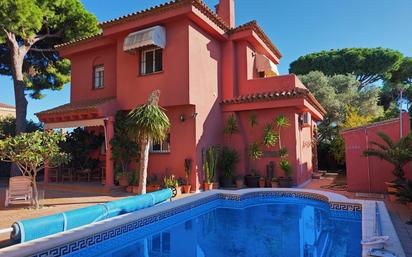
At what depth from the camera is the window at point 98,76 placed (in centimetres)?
2198

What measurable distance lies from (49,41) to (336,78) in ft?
102

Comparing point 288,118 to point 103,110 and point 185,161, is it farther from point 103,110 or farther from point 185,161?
point 103,110

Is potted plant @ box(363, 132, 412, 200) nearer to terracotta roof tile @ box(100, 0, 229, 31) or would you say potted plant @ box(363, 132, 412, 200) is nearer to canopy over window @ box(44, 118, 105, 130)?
terracotta roof tile @ box(100, 0, 229, 31)

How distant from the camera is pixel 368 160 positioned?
15.7m

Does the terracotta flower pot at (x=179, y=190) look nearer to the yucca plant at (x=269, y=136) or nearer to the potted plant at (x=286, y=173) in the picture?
the yucca plant at (x=269, y=136)

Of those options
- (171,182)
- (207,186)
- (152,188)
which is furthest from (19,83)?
(207,186)

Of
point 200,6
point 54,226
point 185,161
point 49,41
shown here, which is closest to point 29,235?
point 54,226

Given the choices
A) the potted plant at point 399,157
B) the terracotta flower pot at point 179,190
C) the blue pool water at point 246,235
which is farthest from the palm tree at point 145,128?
the potted plant at point 399,157

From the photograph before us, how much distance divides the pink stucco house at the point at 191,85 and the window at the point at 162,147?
64mm

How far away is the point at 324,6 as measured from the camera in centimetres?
2359

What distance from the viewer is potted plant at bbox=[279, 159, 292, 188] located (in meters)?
17.4

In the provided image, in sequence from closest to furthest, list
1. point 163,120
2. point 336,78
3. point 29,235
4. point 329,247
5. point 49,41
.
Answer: point 29,235 < point 329,247 < point 163,120 < point 49,41 < point 336,78

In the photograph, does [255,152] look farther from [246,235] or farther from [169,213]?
[246,235]

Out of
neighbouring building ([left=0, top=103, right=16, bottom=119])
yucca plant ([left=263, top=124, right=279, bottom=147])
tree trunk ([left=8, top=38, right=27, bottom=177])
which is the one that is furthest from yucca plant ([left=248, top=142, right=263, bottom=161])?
neighbouring building ([left=0, top=103, right=16, bottom=119])
